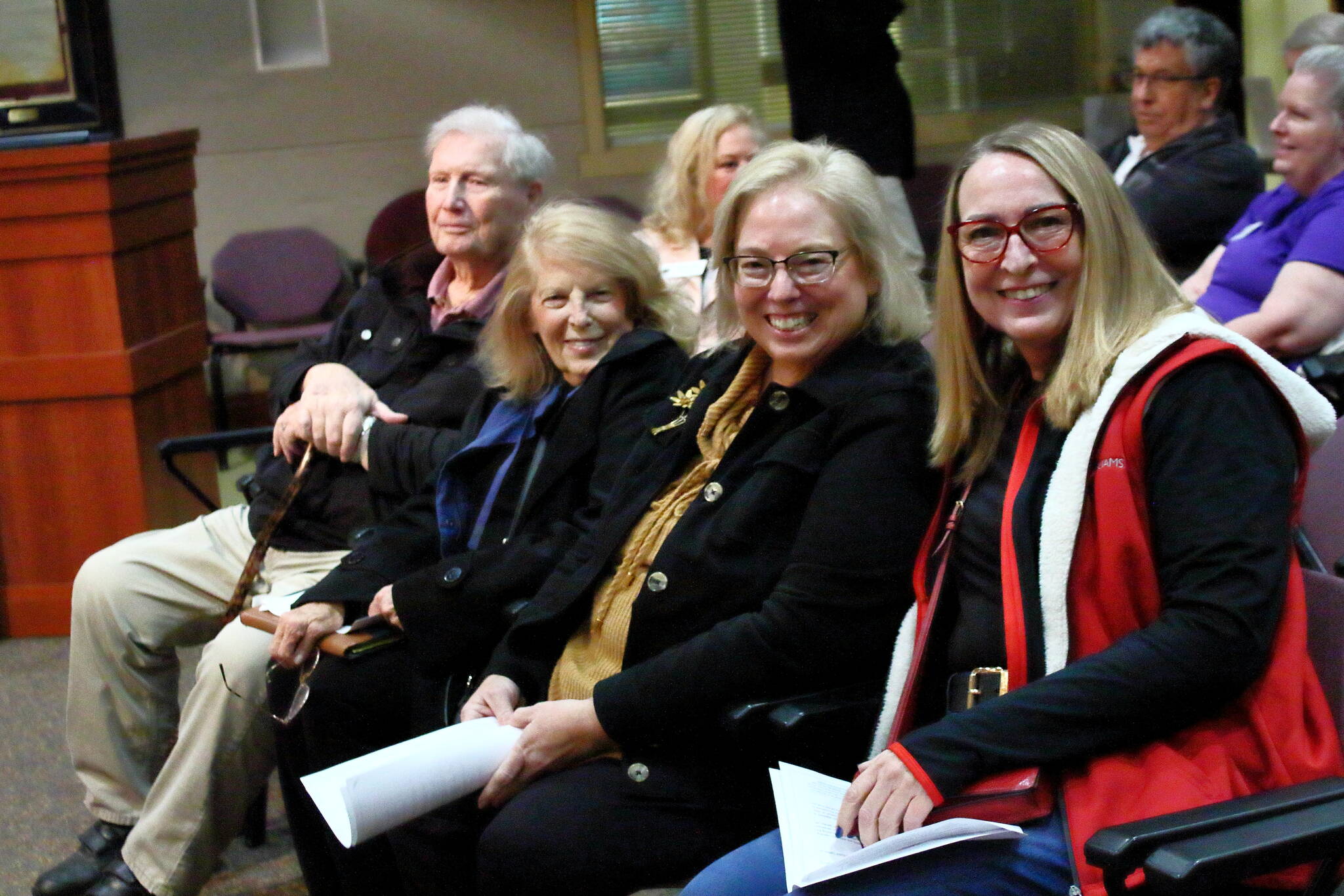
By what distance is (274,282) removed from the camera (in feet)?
22.3

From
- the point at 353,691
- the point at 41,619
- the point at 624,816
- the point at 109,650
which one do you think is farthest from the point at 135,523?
the point at 624,816

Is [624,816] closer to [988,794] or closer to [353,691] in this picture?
[988,794]

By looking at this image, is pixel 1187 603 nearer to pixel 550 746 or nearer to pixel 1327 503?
pixel 1327 503

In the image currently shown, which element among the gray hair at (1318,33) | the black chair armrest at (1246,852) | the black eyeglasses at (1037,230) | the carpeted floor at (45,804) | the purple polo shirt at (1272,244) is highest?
the gray hair at (1318,33)

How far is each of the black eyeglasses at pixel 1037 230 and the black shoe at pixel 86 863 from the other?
1951 mm

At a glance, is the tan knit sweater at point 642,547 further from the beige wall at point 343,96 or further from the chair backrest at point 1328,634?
the beige wall at point 343,96

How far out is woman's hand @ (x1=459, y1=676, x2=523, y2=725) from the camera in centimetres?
202

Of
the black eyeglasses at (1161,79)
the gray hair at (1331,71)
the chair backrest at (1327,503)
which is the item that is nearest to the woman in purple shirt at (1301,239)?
the gray hair at (1331,71)

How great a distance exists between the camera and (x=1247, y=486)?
1.41 m

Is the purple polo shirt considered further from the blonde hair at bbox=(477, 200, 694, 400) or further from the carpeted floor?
the carpeted floor

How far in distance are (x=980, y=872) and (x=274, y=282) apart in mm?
5896

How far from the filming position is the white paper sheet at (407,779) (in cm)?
172

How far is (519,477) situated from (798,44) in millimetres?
1904

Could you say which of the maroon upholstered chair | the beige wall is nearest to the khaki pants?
the maroon upholstered chair
